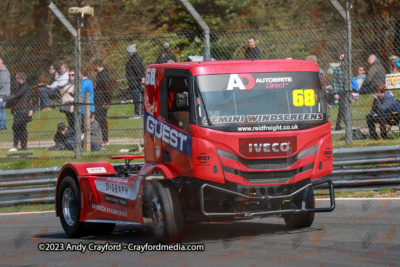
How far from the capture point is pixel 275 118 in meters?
8.58

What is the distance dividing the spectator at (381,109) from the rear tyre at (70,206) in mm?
6118

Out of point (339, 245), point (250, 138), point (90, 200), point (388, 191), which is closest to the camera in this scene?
point (339, 245)

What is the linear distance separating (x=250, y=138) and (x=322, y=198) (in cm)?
432

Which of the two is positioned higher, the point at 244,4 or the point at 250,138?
the point at 244,4

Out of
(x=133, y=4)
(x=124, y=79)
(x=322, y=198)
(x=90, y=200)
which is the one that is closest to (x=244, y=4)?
(x=133, y=4)

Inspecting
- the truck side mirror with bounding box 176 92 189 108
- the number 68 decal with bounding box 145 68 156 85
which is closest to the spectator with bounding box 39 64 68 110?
the number 68 decal with bounding box 145 68 156 85

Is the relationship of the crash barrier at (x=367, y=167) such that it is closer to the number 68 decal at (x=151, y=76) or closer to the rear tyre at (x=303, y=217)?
the rear tyre at (x=303, y=217)

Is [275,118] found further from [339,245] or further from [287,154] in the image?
[339,245]

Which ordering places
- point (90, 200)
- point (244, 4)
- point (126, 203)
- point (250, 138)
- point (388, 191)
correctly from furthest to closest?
point (244, 4) → point (388, 191) → point (90, 200) → point (126, 203) → point (250, 138)

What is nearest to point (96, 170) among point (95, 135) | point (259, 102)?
point (259, 102)

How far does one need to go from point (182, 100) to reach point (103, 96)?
6.73 metres

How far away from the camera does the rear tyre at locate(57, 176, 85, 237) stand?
389 inches

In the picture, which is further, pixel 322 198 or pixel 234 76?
pixel 322 198

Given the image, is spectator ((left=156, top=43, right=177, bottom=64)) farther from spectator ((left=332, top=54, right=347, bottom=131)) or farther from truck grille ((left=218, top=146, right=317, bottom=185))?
truck grille ((left=218, top=146, right=317, bottom=185))
